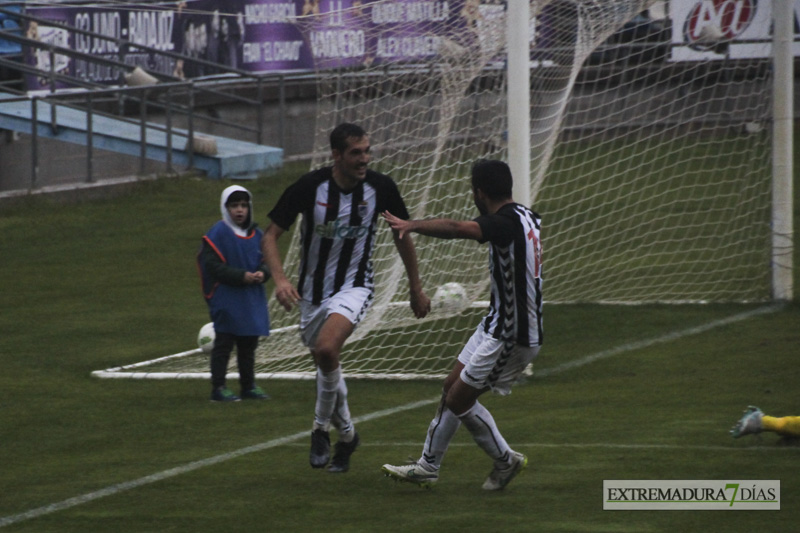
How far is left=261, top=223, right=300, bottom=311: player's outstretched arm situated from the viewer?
6.19 metres

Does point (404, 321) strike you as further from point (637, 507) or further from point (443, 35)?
point (637, 507)

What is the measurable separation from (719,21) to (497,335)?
1004 cm

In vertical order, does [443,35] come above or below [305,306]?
above

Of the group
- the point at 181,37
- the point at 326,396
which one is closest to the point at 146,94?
the point at 181,37

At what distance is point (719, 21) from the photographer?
14781 millimetres

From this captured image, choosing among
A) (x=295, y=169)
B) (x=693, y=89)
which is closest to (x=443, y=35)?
(x=693, y=89)

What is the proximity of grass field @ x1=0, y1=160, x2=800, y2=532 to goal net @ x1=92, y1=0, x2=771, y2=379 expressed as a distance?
2.72ft

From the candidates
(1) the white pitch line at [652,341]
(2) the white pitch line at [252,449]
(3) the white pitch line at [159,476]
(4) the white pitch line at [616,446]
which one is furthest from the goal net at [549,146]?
(4) the white pitch line at [616,446]

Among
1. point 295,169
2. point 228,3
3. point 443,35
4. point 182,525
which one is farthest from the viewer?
point 228,3

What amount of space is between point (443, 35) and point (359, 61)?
2.64ft

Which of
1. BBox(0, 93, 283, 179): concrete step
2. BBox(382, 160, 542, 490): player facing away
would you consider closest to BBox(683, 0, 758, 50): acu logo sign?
BBox(382, 160, 542, 490): player facing away

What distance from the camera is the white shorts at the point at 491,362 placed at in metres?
5.79

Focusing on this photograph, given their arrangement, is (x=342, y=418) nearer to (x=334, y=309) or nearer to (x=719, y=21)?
(x=334, y=309)

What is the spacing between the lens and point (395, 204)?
6.64 meters
